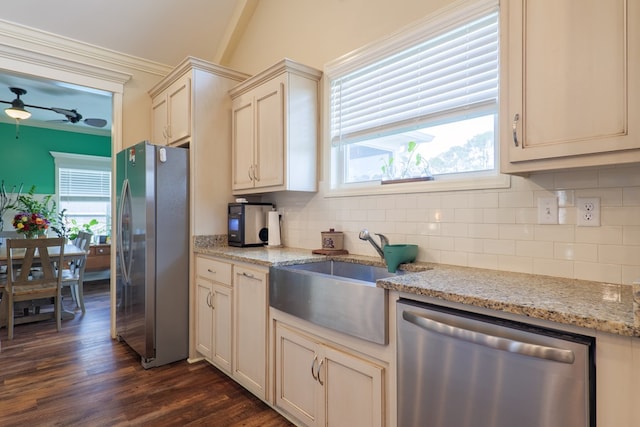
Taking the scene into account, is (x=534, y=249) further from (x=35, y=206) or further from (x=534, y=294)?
(x=35, y=206)

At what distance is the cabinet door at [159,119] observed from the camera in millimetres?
3301

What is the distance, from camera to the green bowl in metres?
1.96

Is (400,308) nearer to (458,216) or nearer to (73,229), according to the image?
(458,216)

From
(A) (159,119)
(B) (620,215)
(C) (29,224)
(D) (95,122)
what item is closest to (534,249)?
(B) (620,215)

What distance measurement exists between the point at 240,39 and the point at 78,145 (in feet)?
14.4

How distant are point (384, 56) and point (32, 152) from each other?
6.17 meters

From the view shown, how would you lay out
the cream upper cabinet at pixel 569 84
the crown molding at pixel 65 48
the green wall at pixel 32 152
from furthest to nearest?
1. the green wall at pixel 32 152
2. the crown molding at pixel 65 48
3. the cream upper cabinet at pixel 569 84

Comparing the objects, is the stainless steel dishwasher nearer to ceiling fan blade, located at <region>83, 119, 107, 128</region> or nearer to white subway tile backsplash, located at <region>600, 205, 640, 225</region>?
white subway tile backsplash, located at <region>600, 205, 640, 225</region>

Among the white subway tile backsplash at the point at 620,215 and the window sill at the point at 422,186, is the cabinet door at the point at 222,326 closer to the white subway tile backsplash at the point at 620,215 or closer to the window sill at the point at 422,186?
the window sill at the point at 422,186

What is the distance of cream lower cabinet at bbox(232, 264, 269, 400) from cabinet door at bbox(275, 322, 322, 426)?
143mm

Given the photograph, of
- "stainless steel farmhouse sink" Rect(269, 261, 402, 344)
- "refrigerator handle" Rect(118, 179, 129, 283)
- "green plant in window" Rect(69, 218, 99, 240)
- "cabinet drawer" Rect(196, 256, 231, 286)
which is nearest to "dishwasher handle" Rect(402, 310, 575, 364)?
"stainless steel farmhouse sink" Rect(269, 261, 402, 344)

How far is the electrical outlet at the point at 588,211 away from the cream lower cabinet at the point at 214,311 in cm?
200

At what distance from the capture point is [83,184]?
6320 millimetres

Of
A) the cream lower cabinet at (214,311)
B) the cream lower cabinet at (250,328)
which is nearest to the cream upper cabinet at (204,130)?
the cream lower cabinet at (214,311)
